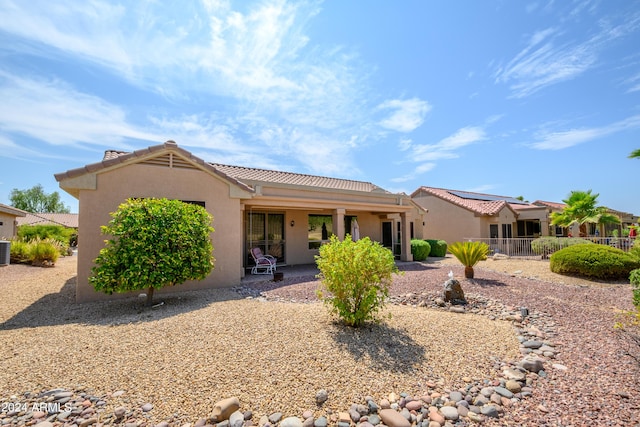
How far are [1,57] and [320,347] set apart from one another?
418 inches

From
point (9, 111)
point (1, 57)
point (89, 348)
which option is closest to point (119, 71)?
point (1, 57)

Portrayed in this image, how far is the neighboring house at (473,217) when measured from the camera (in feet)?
72.3

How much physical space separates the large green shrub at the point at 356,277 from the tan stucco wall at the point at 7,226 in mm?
26816

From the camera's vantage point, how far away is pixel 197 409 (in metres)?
2.97

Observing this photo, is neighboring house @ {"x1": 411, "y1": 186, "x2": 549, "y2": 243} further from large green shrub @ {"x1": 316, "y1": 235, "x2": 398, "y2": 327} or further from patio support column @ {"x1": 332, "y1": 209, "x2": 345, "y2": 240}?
large green shrub @ {"x1": 316, "y1": 235, "x2": 398, "y2": 327}

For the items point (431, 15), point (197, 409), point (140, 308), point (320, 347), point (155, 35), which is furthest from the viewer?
point (431, 15)

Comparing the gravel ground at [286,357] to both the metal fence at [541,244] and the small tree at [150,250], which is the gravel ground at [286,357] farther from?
the metal fence at [541,244]

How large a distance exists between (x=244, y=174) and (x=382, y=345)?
453 inches

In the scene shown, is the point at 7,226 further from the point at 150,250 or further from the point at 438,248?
the point at 438,248

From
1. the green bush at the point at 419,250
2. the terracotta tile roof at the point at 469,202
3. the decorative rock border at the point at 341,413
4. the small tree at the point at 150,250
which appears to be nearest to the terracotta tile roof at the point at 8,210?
the small tree at the point at 150,250

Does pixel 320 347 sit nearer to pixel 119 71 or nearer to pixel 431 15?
pixel 119 71

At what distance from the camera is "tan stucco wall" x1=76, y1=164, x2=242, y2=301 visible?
24.8ft

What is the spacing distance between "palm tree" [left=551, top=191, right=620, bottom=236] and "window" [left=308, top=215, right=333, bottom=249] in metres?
16.2

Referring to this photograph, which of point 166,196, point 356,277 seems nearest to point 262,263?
point 166,196
